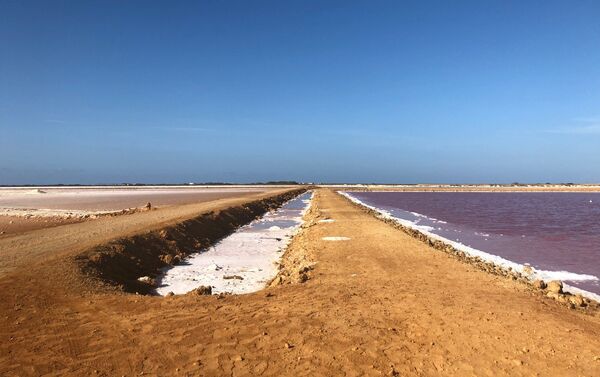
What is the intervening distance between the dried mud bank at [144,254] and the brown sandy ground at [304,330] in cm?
110

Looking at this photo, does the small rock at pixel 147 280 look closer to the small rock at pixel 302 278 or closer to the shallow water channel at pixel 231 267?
the shallow water channel at pixel 231 267

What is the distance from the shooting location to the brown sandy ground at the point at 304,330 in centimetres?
618

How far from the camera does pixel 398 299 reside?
920cm

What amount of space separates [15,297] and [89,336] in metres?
3.02

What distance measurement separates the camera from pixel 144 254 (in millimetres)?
15312

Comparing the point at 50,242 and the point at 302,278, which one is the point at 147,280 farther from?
the point at 50,242

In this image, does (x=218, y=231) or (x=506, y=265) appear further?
(x=218, y=231)

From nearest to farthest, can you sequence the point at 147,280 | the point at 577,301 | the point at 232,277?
the point at 577,301 → the point at 147,280 → the point at 232,277

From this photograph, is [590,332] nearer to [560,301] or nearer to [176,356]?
[560,301]

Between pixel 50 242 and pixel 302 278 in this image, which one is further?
pixel 50 242

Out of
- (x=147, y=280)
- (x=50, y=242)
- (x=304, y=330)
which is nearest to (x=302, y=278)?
(x=304, y=330)

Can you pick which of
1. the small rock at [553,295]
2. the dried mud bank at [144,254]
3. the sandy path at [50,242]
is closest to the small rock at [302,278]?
the dried mud bank at [144,254]

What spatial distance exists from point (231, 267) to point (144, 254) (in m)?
3.08

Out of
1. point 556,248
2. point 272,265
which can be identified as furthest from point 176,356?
point 556,248
